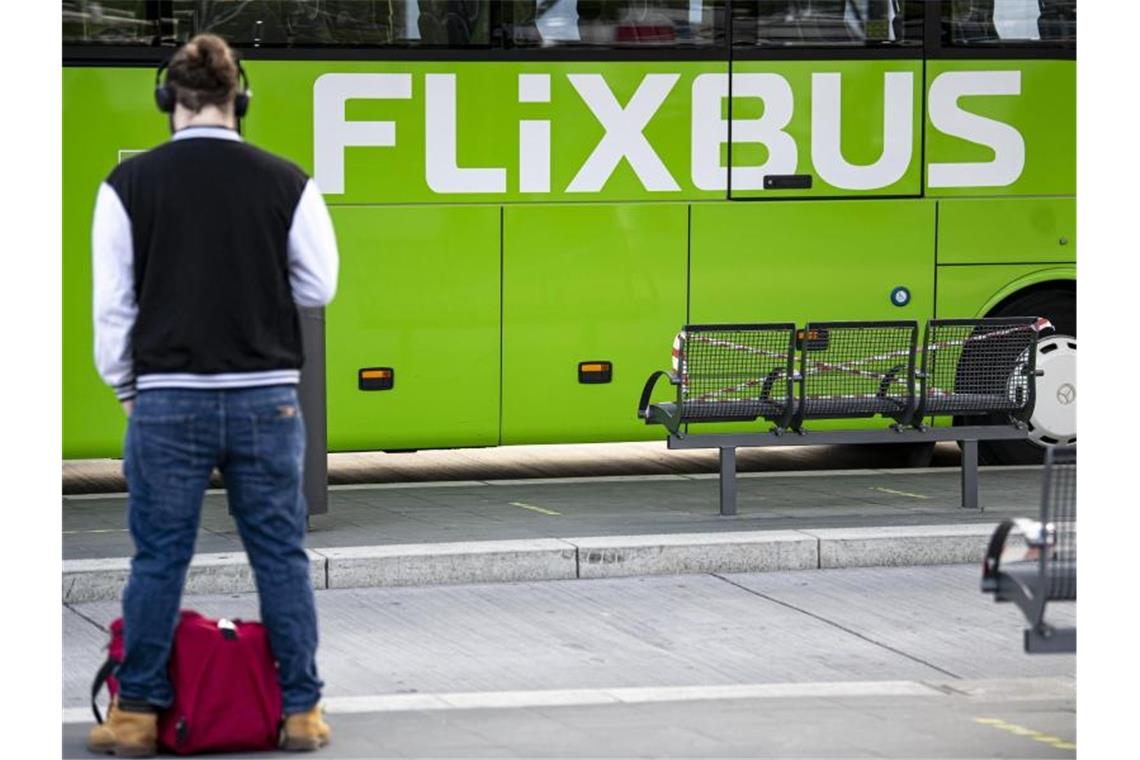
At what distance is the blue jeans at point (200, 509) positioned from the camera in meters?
6.10

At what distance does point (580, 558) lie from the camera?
9422 millimetres

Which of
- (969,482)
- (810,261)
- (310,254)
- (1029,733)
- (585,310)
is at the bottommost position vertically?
(1029,733)

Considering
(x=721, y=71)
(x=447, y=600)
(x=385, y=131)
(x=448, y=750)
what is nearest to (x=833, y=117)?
(x=721, y=71)

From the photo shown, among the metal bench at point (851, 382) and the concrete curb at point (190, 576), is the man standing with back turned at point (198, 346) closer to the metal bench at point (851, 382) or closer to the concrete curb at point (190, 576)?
the concrete curb at point (190, 576)

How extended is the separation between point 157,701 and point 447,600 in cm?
286

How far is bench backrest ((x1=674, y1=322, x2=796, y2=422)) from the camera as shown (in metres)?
10.6

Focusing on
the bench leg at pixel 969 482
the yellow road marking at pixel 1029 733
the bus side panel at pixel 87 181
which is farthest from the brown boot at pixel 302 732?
the bus side panel at pixel 87 181

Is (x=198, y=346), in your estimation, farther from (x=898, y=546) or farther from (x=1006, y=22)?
(x=1006, y=22)

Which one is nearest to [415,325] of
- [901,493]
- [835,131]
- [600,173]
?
[600,173]

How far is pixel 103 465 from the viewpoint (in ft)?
44.5

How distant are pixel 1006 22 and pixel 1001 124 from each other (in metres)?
0.59

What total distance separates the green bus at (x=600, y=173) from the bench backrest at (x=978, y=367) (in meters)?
1.64
